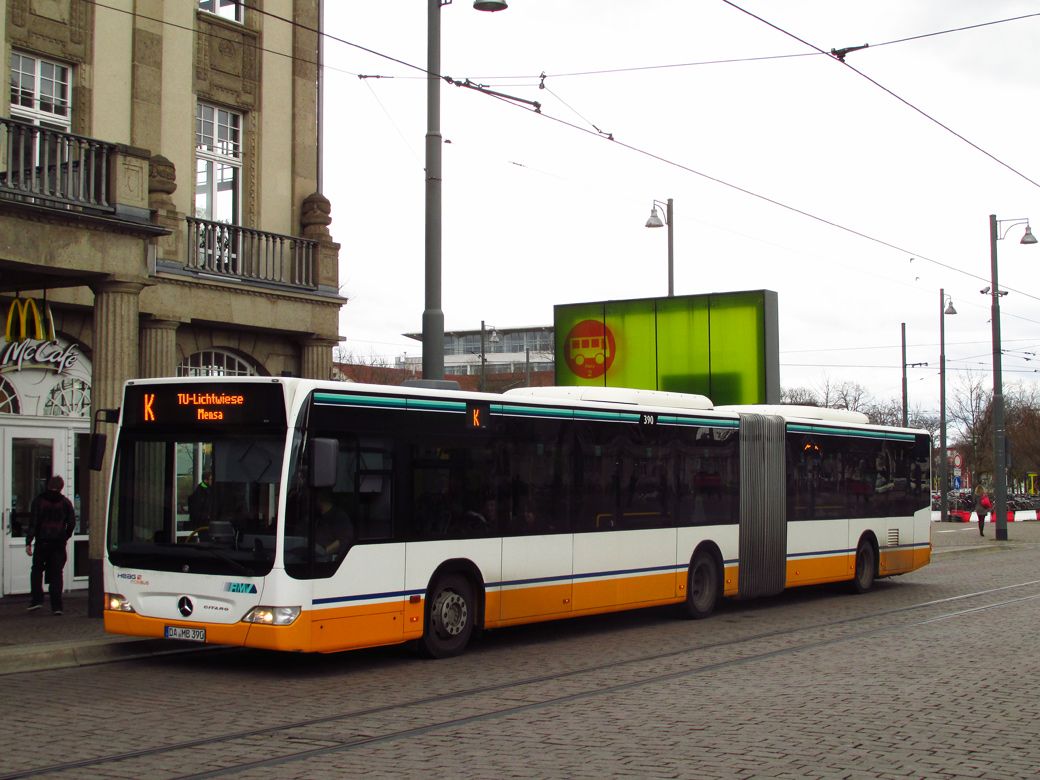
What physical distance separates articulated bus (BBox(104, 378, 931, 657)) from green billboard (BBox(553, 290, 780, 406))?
1029 centimetres

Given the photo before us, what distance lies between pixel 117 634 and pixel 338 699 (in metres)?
3.43

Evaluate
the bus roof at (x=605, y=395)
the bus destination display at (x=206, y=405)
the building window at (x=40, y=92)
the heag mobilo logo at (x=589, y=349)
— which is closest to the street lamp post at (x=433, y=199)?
the bus roof at (x=605, y=395)

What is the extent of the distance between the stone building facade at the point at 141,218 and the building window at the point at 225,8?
0.11ft

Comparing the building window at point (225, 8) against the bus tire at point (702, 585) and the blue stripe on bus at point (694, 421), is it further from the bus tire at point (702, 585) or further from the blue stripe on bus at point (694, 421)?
the bus tire at point (702, 585)

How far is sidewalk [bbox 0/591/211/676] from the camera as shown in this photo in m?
11.2

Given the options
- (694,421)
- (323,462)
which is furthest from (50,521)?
(694,421)

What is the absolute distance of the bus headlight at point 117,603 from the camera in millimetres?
11305

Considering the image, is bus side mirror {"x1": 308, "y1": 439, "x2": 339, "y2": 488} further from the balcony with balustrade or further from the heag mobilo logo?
the heag mobilo logo

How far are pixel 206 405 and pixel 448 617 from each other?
323 centimetres

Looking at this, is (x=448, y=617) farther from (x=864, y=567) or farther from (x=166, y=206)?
(x=864, y=567)

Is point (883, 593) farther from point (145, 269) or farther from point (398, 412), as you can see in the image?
point (145, 269)

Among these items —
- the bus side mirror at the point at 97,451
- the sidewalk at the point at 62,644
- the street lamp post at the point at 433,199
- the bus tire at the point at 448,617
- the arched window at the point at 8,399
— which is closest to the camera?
the sidewalk at the point at 62,644

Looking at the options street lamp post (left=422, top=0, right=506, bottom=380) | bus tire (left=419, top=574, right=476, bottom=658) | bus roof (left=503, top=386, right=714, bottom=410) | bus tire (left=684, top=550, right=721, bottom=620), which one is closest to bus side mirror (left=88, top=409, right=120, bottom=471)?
bus tire (left=419, top=574, right=476, bottom=658)

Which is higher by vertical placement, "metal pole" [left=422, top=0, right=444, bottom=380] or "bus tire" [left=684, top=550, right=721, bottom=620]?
"metal pole" [left=422, top=0, right=444, bottom=380]
